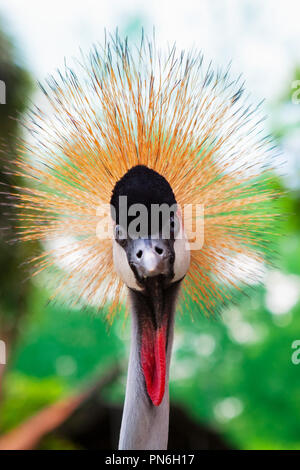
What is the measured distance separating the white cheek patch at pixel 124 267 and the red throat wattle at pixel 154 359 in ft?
0.30

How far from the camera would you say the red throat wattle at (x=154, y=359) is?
81 cm

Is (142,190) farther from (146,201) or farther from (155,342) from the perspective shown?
(155,342)

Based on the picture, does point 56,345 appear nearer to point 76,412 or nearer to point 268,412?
point 76,412

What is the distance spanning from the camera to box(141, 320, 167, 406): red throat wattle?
31.8 inches

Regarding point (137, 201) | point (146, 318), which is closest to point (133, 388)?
point (146, 318)

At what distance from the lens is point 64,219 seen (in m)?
0.98

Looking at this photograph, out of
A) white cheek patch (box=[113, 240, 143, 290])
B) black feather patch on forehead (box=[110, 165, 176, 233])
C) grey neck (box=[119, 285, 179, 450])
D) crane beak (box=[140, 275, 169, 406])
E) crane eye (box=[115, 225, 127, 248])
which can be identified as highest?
black feather patch on forehead (box=[110, 165, 176, 233])

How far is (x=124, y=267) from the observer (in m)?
0.79

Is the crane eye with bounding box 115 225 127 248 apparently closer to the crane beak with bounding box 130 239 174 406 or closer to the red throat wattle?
the crane beak with bounding box 130 239 174 406

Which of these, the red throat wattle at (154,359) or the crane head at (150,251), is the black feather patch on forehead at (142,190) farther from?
the red throat wattle at (154,359)

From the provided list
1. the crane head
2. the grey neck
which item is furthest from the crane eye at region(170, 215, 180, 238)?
the grey neck

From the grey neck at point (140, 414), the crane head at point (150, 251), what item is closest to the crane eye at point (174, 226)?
the crane head at point (150, 251)

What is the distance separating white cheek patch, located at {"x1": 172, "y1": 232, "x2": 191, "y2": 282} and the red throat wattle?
98 millimetres

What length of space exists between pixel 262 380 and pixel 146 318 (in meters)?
2.69
